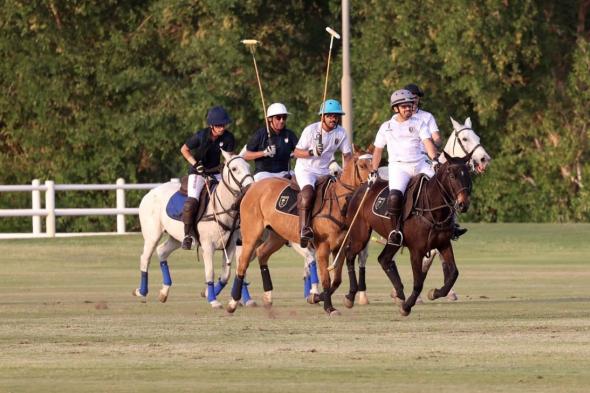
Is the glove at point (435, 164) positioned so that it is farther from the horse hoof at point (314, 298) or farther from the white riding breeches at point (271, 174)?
the white riding breeches at point (271, 174)

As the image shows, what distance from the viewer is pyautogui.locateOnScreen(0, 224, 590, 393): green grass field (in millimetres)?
14008

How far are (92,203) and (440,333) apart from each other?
1255 inches

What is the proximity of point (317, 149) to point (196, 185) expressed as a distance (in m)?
2.46

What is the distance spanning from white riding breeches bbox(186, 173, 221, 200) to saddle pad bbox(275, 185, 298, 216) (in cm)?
182

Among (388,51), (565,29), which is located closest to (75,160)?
(388,51)

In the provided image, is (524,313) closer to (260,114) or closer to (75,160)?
(260,114)

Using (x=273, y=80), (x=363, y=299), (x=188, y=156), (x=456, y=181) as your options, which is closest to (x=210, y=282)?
(x=188, y=156)

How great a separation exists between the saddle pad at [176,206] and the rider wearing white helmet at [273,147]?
123cm

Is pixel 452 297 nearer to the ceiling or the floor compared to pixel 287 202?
nearer to the floor

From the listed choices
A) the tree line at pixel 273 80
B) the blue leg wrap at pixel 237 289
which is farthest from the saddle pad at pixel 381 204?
the tree line at pixel 273 80

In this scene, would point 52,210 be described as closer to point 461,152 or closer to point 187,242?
point 187,242

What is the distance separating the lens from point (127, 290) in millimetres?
25797

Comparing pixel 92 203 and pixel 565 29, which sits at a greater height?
pixel 565 29

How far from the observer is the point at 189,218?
74.7ft
